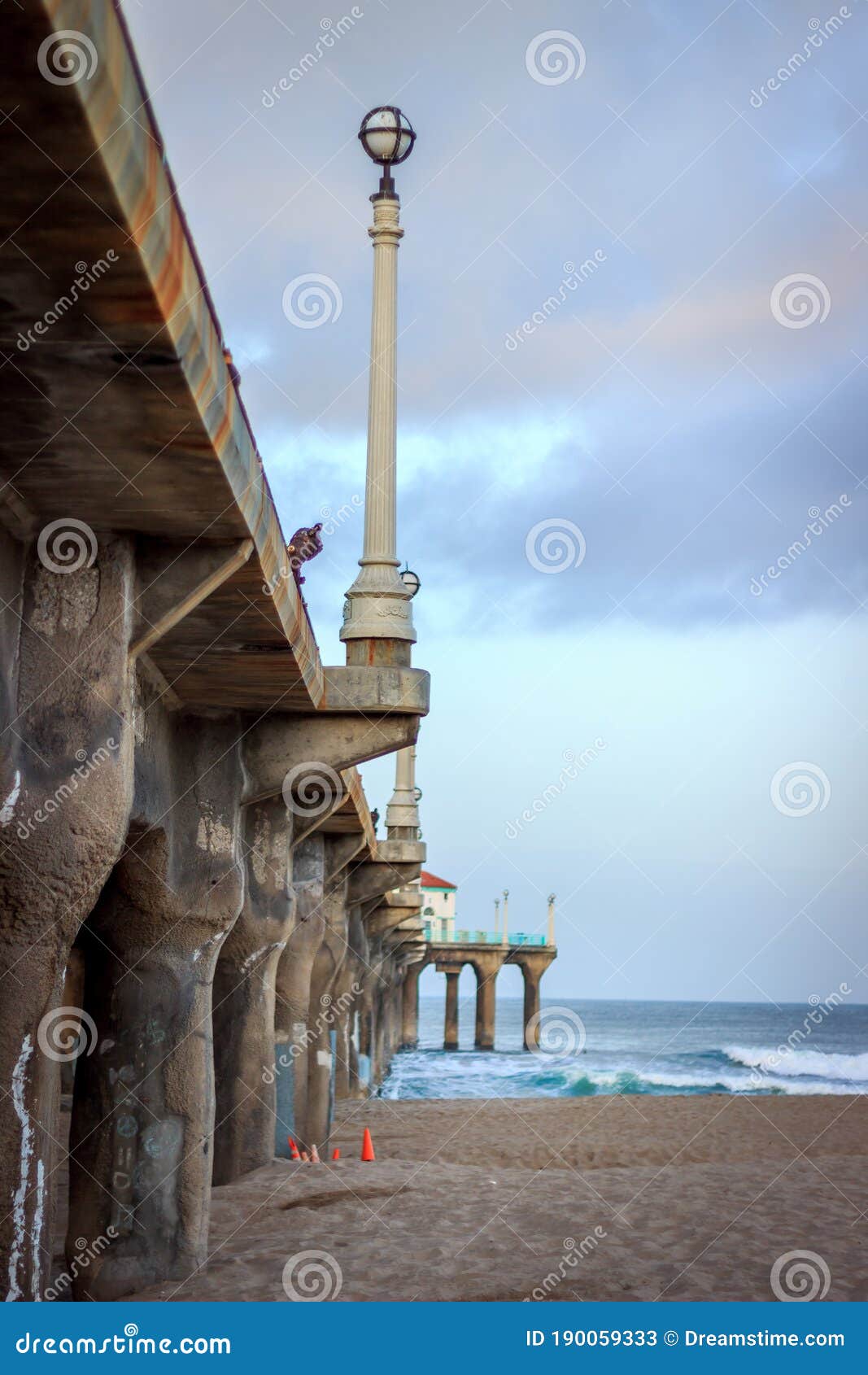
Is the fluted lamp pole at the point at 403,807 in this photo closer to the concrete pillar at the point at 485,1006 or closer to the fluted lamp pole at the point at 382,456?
the fluted lamp pole at the point at 382,456

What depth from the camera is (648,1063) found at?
219 feet

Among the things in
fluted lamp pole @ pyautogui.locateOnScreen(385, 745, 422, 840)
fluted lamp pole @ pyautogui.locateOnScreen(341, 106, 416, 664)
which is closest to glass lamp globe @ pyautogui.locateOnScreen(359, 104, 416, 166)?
fluted lamp pole @ pyautogui.locateOnScreen(341, 106, 416, 664)

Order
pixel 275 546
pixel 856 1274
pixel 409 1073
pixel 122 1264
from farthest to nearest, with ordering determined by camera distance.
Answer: pixel 409 1073, pixel 856 1274, pixel 122 1264, pixel 275 546

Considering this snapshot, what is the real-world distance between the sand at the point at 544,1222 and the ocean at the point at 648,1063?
13.5 feet

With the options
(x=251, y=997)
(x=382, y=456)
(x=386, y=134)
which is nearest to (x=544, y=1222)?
(x=251, y=997)

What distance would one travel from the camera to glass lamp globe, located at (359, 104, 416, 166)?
9961 millimetres

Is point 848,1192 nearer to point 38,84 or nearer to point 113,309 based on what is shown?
point 113,309

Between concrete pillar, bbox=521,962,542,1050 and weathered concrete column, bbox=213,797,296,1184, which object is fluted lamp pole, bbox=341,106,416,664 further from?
concrete pillar, bbox=521,962,542,1050

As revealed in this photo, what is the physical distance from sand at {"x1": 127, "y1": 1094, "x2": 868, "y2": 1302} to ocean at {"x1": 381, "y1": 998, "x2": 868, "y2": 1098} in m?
4.12

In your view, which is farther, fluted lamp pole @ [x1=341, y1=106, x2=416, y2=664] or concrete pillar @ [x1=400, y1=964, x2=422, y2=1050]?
concrete pillar @ [x1=400, y1=964, x2=422, y2=1050]

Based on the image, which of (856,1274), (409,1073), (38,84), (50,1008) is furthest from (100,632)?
(409,1073)

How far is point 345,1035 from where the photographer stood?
22.4m

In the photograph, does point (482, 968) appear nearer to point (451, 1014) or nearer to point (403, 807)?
point (451, 1014)

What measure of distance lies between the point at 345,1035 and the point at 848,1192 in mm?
11371
